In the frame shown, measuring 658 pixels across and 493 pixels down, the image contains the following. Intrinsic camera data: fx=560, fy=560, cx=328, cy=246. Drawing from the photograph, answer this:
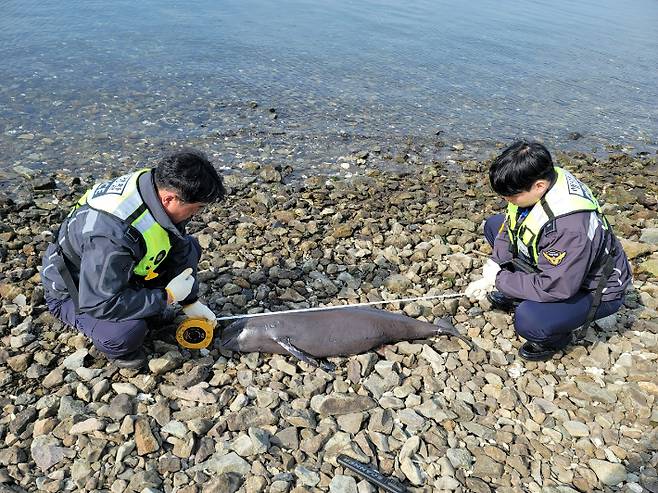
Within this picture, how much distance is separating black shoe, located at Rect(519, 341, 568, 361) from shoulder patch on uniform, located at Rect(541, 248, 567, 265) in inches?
28.9

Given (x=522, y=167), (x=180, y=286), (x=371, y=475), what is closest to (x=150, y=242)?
(x=180, y=286)

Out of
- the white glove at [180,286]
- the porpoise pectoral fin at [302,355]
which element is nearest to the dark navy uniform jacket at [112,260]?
the white glove at [180,286]

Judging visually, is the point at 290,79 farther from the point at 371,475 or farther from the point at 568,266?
the point at 371,475

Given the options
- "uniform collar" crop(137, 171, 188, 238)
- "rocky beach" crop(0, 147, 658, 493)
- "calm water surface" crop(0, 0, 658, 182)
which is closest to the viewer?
"rocky beach" crop(0, 147, 658, 493)

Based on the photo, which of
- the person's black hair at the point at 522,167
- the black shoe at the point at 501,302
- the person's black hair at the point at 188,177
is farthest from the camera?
the black shoe at the point at 501,302

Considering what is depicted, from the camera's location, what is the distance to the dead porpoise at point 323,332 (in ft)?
15.3

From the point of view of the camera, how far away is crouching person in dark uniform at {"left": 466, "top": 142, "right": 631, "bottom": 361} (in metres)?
4.10

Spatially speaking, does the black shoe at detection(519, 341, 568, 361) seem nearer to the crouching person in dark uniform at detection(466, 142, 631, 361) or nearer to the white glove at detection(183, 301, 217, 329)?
the crouching person in dark uniform at detection(466, 142, 631, 361)

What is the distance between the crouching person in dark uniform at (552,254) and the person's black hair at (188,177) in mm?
2085

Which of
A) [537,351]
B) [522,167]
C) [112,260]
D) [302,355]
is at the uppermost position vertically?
[522,167]

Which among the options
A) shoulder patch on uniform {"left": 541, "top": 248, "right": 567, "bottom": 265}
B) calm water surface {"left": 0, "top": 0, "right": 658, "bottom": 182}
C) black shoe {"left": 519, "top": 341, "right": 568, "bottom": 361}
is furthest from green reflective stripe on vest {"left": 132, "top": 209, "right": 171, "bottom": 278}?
calm water surface {"left": 0, "top": 0, "right": 658, "bottom": 182}

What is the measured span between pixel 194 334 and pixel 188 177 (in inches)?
58.9

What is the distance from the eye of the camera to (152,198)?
12.6ft

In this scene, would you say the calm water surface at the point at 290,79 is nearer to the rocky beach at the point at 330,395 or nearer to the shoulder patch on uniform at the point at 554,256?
the rocky beach at the point at 330,395
